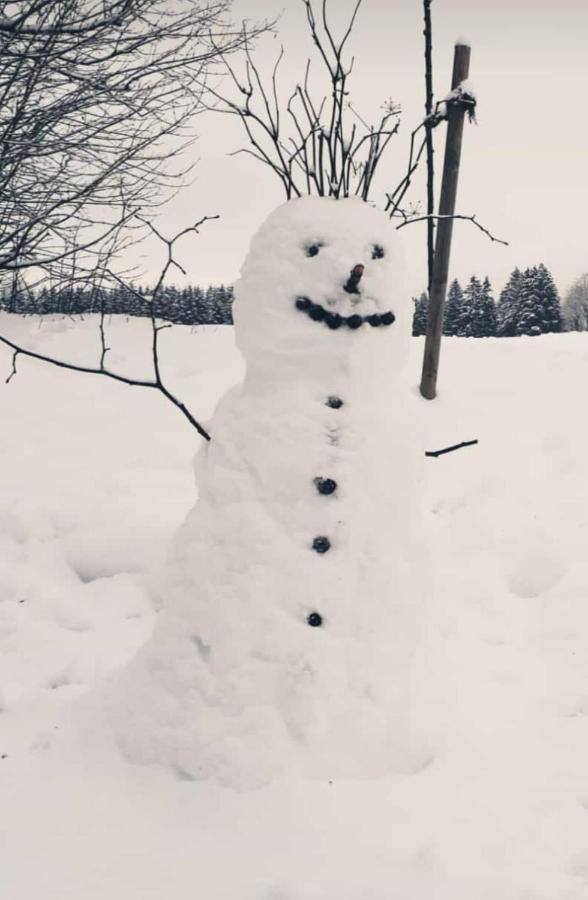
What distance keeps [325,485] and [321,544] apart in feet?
0.72

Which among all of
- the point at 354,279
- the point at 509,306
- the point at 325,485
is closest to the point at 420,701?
the point at 325,485

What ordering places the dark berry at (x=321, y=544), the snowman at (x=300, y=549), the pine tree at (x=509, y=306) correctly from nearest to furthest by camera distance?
the snowman at (x=300, y=549) → the dark berry at (x=321, y=544) → the pine tree at (x=509, y=306)

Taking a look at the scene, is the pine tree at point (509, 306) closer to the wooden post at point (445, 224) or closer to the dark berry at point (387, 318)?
the wooden post at point (445, 224)

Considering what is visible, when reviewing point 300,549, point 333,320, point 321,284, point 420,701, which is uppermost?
point 321,284

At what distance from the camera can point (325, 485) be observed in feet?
8.09

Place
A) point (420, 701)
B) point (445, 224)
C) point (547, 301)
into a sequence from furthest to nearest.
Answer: point (547, 301) → point (445, 224) → point (420, 701)

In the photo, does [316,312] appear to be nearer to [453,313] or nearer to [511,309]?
[453,313]

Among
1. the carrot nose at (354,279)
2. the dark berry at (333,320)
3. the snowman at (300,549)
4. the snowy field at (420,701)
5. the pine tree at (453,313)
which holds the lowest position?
the snowy field at (420,701)

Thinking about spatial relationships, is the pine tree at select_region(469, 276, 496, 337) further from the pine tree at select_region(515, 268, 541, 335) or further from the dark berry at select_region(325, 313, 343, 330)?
the dark berry at select_region(325, 313, 343, 330)

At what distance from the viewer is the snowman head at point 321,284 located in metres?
2.51

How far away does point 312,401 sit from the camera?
255 cm

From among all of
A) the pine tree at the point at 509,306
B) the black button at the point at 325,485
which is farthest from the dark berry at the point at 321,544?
the pine tree at the point at 509,306

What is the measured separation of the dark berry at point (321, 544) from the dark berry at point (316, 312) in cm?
83

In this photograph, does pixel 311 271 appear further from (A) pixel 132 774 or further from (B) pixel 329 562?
(A) pixel 132 774
